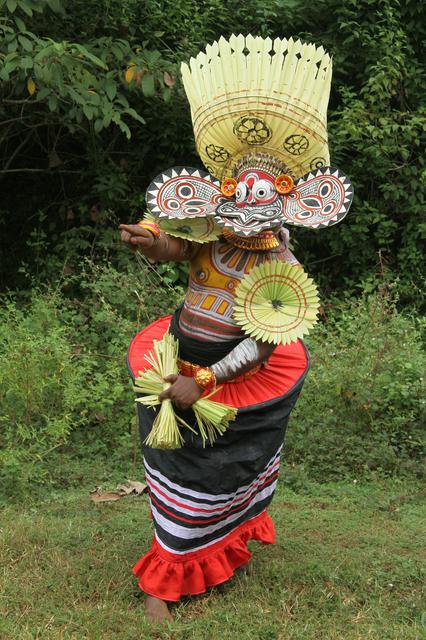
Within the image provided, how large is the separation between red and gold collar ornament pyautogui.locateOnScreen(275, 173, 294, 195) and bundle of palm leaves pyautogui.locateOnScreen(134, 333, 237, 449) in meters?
0.66

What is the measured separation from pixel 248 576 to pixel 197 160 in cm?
427

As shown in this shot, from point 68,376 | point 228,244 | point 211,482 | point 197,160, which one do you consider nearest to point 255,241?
point 228,244

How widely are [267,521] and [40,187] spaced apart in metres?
4.69

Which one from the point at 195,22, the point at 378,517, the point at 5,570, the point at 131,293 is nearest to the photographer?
the point at 5,570

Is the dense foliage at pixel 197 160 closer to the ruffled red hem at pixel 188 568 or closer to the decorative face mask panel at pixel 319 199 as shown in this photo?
the decorative face mask panel at pixel 319 199

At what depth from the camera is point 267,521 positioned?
3.44 metres

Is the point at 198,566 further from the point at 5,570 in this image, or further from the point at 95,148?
the point at 95,148

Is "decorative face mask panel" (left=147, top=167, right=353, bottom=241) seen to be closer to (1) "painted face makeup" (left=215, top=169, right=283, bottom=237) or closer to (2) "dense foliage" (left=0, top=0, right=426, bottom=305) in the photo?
(1) "painted face makeup" (left=215, top=169, right=283, bottom=237)

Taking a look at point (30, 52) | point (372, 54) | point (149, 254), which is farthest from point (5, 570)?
point (372, 54)

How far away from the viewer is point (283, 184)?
2.99 m

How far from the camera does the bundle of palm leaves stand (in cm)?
286

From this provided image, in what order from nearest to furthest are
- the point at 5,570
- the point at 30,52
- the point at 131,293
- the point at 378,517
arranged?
the point at 5,570
the point at 378,517
the point at 30,52
the point at 131,293

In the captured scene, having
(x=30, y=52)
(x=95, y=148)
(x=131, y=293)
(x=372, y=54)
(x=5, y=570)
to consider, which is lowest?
(x=5, y=570)

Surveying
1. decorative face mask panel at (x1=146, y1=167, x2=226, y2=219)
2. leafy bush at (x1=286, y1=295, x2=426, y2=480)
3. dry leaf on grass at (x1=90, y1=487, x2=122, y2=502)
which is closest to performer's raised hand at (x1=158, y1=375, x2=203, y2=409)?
decorative face mask panel at (x1=146, y1=167, x2=226, y2=219)
